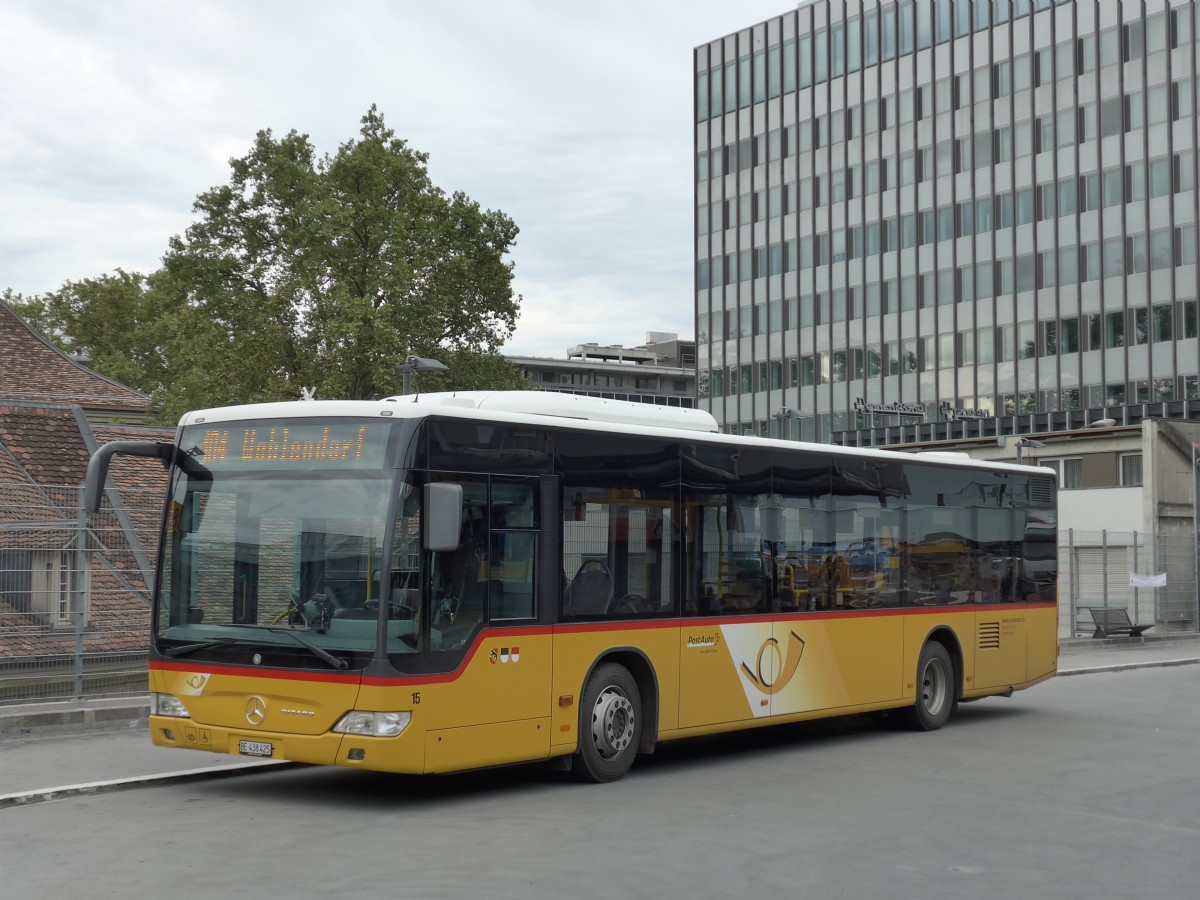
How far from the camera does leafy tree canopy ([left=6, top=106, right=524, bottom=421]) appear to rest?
156ft

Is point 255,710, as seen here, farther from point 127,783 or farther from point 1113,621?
point 1113,621

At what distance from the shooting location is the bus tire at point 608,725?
12406mm

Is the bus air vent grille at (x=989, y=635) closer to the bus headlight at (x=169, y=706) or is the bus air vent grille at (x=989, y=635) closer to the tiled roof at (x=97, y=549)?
the tiled roof at (x=97, y=549)

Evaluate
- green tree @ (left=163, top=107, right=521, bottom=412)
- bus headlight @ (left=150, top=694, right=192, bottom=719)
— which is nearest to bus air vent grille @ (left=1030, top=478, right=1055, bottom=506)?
bus headlight @ (left=150, top=694, right=192, bottom=719)

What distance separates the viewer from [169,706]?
11.8m

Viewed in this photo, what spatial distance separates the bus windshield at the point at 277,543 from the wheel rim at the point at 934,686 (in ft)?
26.1

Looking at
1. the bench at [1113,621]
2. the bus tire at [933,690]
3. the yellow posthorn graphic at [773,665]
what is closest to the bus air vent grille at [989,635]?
the bus tire at [933,690]

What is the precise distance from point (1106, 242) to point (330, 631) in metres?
59.1

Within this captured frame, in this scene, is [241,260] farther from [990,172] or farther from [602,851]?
[602,851]

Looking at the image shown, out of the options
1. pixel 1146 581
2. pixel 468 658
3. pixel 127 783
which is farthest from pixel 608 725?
pixel 1146 581

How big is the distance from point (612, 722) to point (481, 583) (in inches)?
74.0

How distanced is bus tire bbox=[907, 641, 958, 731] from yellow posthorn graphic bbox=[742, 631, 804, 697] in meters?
2.51

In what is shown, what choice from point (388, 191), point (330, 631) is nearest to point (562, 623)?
point (330, 631)

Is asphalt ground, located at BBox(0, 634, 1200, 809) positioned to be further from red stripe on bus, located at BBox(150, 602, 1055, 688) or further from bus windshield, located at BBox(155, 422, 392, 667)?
bus windshield, located at BBox(155, 422, 392, 667)
